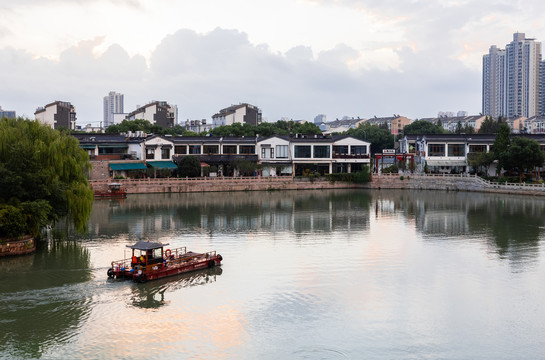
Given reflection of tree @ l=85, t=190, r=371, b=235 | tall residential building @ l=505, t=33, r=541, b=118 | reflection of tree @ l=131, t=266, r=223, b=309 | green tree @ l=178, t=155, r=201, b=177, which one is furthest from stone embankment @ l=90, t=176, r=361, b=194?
tall residential building @ l=505, t=33, r=541, b=118

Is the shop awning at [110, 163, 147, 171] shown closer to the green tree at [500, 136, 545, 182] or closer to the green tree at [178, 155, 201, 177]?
the green tree at [178, 155, 201, 177]

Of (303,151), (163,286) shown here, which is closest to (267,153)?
(303,151)

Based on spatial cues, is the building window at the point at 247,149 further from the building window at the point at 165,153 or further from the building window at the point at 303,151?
the building window at the point at 165,153

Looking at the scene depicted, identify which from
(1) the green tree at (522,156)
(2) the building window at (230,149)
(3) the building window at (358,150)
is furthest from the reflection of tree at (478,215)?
(2) the building window at (230,149)

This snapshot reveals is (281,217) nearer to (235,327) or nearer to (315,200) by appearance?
(315,200)

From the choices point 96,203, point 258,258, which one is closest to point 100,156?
point 96,203

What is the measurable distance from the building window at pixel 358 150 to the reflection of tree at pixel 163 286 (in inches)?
1991

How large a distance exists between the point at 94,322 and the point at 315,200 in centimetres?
3870

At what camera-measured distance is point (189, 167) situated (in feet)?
214

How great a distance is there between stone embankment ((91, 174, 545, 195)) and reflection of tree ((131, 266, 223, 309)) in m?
35.4

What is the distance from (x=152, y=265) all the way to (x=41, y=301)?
4549mm

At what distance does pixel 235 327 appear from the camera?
18.3 m

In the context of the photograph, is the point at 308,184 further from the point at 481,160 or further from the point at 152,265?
the point at 152,265

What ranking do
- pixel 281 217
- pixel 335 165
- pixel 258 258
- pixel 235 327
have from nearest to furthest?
pixel 235 327, pixel 258 258, pixel 281 217, pixel 335 165
